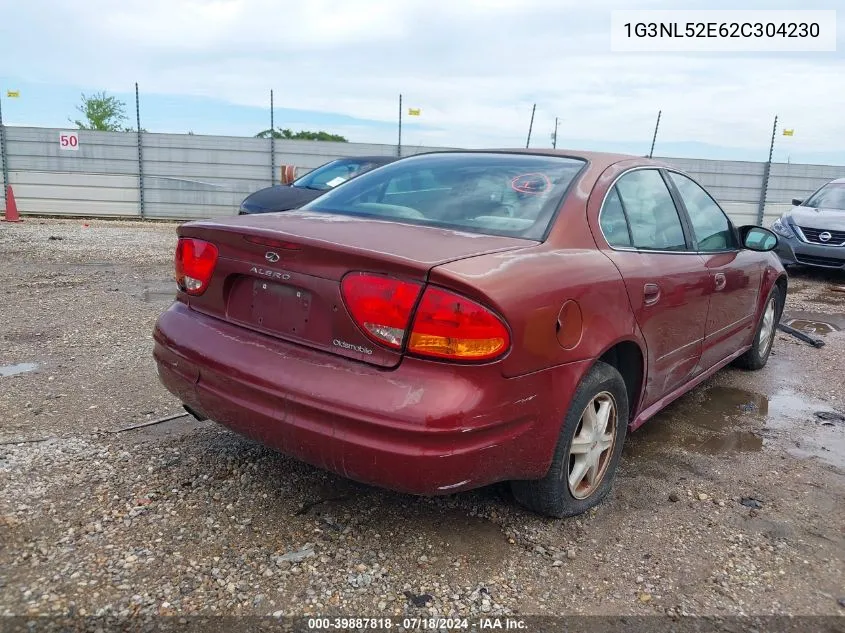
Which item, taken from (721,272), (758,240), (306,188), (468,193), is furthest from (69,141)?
(721,272)

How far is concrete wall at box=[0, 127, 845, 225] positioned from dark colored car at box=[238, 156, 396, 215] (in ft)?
27.8

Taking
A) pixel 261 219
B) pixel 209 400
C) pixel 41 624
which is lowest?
pixel 41 624

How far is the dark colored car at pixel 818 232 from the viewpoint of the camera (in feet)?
30.2

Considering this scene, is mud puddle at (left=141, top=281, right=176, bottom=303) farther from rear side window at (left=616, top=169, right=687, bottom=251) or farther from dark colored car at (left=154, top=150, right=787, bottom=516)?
rear side window at (left=616, top=169, right=687, bottom=251)

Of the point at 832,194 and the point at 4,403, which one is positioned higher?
A: the point at 832,194

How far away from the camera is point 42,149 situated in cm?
1620

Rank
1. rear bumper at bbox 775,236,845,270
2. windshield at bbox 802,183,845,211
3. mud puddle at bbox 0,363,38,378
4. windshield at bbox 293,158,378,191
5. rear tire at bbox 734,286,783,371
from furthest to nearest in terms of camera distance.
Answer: windshield at bbox 802,183,845,211 < rear bumper at bbox 775,236,845,270 < windshield at bbox 293,158,378,191 < rear tire at bbox 734,286,783,371 < mud puddle at bbox 0,363,38,378

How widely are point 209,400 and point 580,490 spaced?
1509mm

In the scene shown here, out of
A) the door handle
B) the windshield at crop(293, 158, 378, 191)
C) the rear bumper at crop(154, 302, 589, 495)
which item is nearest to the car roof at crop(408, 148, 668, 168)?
the door handle

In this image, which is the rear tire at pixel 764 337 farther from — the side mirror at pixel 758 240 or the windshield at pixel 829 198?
the windshield at pixel 829 198

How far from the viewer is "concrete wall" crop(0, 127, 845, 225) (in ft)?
53.4

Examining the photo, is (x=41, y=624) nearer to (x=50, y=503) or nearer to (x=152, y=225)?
(x=50, y=503)

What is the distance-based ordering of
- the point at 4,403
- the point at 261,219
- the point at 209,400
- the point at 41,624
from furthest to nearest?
the point at 4,403 → the point at 261,219 → the point at 209,400 → the point at 41,624

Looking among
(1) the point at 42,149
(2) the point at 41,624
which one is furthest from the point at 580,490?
(1) the point at 42,149
